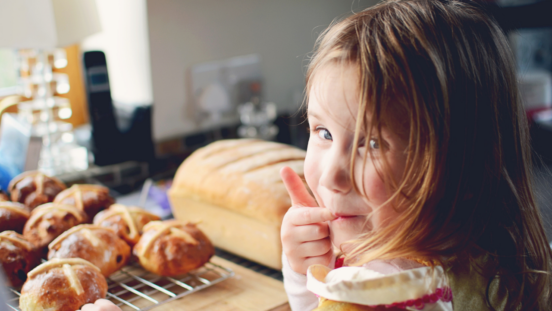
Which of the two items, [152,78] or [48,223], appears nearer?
[48,223]

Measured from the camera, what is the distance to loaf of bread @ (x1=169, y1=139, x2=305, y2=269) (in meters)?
0.90

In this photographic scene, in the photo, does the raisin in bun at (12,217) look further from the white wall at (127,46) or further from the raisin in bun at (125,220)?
the white wall at (127,46)

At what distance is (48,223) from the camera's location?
30.8 inches

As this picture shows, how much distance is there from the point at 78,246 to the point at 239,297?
10.2 inches

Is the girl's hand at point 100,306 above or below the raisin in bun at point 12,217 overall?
below

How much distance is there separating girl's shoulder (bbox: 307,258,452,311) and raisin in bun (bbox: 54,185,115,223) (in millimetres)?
597

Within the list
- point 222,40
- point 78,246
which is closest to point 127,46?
point 222,40

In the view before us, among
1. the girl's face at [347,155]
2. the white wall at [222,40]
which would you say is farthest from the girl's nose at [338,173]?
the white wall at [222,40]

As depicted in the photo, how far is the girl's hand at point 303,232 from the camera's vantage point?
549mm

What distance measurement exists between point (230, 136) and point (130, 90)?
1.58 ft

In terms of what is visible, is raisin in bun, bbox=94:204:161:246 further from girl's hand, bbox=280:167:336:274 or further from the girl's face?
the girl's face

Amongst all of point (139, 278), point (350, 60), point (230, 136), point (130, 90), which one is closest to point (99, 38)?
point (130, 90)

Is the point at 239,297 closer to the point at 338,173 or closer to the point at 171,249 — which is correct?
the point at 171,249

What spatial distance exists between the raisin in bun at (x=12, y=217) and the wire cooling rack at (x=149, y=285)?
0.15m
